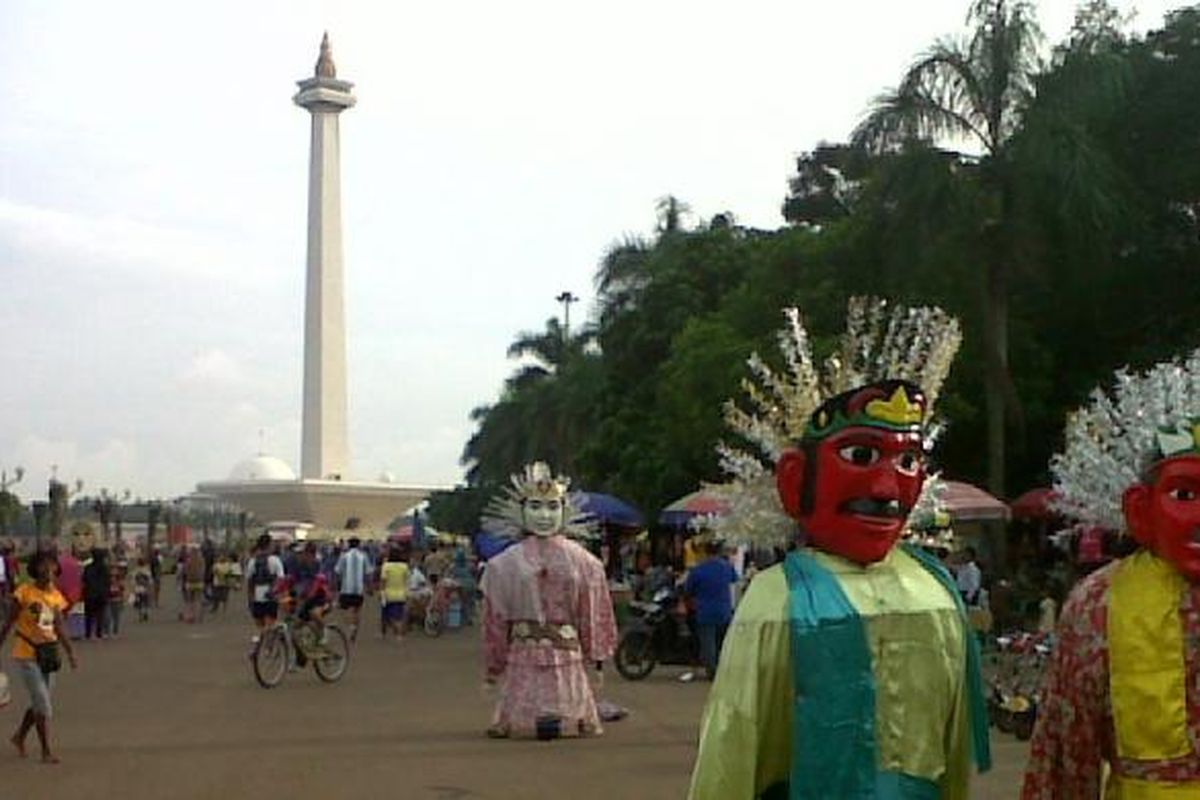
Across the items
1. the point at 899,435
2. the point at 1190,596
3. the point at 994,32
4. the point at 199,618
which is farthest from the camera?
the point at 199,618

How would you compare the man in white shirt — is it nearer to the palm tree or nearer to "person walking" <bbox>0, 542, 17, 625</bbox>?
the palm tree

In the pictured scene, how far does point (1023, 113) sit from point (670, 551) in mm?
13134

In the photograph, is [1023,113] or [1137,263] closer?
[1023,113]

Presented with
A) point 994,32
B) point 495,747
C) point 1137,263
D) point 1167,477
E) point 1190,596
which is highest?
point 994,32

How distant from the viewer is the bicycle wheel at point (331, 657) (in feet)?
65.0

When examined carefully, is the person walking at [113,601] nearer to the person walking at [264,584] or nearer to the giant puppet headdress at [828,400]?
the person walking at [264,584]

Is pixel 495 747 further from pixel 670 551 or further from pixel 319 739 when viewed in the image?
pixel 670 551

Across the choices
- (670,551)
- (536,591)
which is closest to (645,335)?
(670,551)

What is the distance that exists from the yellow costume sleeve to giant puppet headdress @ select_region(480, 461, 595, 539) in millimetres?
9180

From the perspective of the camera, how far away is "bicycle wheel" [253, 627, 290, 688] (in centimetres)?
1914

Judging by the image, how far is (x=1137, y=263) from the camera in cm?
2958

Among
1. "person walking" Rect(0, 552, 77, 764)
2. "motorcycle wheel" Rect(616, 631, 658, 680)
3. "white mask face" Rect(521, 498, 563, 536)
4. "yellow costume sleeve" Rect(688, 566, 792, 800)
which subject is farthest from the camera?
"motorcycle wheel" Rect(616, 631, 658, 680)

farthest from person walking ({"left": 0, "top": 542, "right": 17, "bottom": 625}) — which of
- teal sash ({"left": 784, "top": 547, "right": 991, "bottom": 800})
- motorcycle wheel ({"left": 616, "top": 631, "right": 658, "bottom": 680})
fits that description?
teal sash ({"left": 784, "top": 547, "right": 991, "bottom": 800})

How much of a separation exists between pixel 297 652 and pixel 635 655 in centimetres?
375
